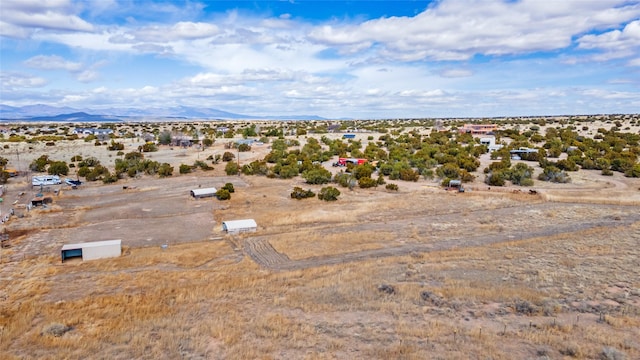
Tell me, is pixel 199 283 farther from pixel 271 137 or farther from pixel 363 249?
pixel 271 137

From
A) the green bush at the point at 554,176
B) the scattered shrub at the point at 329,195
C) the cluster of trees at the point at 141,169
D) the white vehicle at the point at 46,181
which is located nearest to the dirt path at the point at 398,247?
the scattered shrub at the point at 329,195

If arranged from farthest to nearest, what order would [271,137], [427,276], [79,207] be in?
1. [271,137]
2. [79,207]
3. [427,276]

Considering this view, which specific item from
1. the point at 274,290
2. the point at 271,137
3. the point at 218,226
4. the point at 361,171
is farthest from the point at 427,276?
the point at 271,137

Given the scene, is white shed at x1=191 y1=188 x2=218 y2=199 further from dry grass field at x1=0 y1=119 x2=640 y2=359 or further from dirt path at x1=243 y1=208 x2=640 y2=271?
dirt path at x1=243 y1=208 x2=640 y2=271

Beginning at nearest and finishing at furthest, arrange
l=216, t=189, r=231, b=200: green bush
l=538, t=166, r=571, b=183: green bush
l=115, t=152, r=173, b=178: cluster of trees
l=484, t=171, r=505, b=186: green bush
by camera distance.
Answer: l=216, t=189, r=231, b=200: green bush < l=484, t=171, r=505, b=186: green bush < l=538, t=166, r=571, b=183: green bush < l=115, t=152, r=173, b=178: cluster of trees

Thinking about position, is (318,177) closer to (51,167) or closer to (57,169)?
(57,169)

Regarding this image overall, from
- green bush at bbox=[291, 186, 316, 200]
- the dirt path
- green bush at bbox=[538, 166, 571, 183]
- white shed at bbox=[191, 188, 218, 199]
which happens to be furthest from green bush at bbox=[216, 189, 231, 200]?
green bush at bbox=[538, 166, 571, 183]
